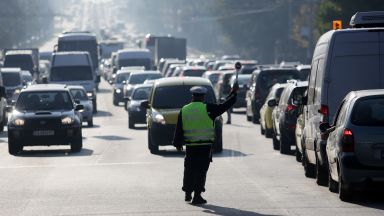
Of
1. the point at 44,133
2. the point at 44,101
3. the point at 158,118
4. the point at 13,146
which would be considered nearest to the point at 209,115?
the point at 158,118

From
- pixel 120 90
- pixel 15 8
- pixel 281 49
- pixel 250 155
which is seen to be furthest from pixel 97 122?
pixel 15 8

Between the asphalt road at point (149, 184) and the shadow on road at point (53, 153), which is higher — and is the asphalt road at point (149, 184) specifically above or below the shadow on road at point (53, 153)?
above

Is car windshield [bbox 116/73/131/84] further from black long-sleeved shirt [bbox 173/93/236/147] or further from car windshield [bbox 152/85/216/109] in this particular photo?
black long-sleeved shirt [bbox 173/93/236/147]

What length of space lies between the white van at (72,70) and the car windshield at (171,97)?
25594 millimetres

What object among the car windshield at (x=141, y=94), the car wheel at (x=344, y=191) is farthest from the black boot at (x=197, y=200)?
the car windshield at (x=141, y=94)

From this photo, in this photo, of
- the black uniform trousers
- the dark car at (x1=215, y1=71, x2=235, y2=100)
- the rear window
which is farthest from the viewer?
the dark car at (x1=215, y1=71, x2=235, y2=100)

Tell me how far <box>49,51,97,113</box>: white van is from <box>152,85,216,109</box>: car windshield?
25.6 m

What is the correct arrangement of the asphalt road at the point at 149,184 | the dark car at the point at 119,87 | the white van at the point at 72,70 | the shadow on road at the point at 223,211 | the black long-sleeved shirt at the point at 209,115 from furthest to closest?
the dark car at the point at 119,87
the white van at the point at 72,70
the black long-sleeved shirt at the point at 209,115
the asphalt road at the point at 149,184
the shadow on road at the point at 223,211

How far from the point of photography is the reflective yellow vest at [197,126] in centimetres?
1697

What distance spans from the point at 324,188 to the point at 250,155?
27.9 feet

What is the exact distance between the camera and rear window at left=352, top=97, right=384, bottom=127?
16.1m

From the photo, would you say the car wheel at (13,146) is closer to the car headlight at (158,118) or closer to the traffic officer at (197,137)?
the car headlight at (158,118)

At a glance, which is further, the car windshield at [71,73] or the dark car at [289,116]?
the car windshield at [71,73]

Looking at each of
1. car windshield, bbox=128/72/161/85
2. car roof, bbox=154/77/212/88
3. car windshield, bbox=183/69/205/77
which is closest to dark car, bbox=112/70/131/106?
car windshield, bbox=183/69/205/77
